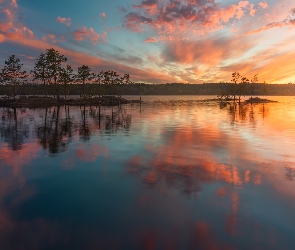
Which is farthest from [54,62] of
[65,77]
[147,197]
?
[147,197]

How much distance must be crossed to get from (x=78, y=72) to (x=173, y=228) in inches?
4238

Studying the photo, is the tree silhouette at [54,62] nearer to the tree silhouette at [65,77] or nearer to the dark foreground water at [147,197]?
the tree silhouette at [65,77]

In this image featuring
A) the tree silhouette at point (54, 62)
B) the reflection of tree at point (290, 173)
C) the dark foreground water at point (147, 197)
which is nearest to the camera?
the dark foreground water at point (147, 197)

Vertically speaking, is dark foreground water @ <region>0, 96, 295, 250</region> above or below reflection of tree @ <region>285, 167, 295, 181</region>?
below

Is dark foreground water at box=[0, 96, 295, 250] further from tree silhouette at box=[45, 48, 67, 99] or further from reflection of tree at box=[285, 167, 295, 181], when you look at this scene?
tree silhouette at box=[45, 48, 67, 99]

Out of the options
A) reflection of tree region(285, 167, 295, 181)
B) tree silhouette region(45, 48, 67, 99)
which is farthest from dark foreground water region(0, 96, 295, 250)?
tree silhouette region(45, 48, 67, 99)

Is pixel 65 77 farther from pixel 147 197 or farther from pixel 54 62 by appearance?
pixel 147 197

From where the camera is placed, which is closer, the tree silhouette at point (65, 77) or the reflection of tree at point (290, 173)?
the reflection of tree at point (290, 173)

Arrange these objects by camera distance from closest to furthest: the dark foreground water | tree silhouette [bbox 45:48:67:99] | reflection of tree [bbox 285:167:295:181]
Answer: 1. the dark foreground water
2. reflection of tree [bbox 285:167:295:181]
3. tree silhouette [bbox 45:48:67:99]

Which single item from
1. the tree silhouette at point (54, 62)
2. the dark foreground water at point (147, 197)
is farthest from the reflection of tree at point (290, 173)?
the tree silhouette at point (54, 62)

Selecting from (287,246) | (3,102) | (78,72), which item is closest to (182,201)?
(287,246)

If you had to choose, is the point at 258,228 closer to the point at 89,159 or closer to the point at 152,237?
the point at 152,237

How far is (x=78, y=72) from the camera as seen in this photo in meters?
108

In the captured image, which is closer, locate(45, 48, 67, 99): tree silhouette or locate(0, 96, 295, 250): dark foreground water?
locate(0, 96, 295, 250): dark foreground water
